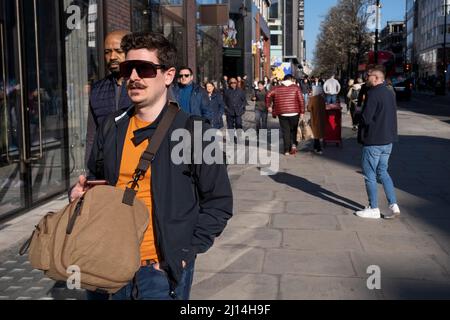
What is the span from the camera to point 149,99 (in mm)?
2488

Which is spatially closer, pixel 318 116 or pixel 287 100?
pixel 287 100

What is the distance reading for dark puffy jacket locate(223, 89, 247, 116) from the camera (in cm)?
1546

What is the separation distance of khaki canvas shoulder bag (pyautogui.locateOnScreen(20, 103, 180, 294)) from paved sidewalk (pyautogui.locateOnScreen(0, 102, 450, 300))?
2297mm

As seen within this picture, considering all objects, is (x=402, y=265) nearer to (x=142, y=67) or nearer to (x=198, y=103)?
(x=142, y=67)

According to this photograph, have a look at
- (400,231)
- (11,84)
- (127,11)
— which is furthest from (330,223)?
(127,11)

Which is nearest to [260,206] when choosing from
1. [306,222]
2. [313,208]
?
[313,208]

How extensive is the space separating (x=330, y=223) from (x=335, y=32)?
57.4 m

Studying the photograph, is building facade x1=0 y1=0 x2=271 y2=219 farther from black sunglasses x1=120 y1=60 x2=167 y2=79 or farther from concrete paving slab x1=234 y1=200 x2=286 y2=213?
black sunglasses x1=120 y1=60 x2=167 y2=79

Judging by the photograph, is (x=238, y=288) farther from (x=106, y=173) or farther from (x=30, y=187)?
(x=30, y=187)

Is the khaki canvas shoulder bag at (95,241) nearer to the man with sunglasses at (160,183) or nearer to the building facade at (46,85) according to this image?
the man with sunglasses at (160,183)

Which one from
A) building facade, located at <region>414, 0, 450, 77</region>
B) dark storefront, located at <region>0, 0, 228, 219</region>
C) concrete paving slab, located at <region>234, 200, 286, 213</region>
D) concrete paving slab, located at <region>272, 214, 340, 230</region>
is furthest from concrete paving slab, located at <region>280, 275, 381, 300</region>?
building facade, located at <region>414, 0, 450, 77</region>

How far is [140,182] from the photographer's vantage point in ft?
7.97

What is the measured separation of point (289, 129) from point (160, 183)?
34.4ft
